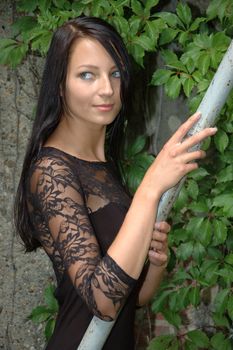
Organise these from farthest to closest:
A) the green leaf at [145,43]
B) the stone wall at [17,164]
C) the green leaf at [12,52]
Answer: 1. the stone wall at [17,164]
2. the green leaf at [12,52]
3. the green leaf at [145,43]

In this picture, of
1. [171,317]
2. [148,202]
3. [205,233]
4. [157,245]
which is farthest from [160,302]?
[148,202]

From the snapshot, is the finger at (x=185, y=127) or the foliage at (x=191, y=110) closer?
the finger at (x=185, y=127)

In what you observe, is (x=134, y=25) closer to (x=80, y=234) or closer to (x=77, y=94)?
(x=77, y=94)

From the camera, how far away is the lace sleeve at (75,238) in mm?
937

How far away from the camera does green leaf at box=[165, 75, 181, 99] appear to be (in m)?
1.59

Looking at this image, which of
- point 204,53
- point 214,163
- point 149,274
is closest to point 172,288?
point 214,163

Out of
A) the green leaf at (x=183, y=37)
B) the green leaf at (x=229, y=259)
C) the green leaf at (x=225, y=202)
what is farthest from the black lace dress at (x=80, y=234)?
the green leaf at (x=183, y=37)

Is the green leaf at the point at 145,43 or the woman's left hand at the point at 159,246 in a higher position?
the green leaf at the point at 145,43

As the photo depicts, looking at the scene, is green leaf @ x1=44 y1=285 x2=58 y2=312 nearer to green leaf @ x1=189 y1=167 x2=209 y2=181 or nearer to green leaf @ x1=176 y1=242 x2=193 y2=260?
green leaf @ x1=176 y1=242 x2=193 y2=260

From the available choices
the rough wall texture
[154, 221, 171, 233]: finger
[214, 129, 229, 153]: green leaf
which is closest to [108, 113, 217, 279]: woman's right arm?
[154, 221, 171, 233]: finger

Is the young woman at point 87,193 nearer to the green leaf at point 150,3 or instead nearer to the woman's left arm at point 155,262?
the woman's left arm at point 155,262

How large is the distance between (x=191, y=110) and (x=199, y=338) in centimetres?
72

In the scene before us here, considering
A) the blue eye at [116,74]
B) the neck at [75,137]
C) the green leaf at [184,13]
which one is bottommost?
the neck at [75,137]

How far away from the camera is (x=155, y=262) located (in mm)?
1275
